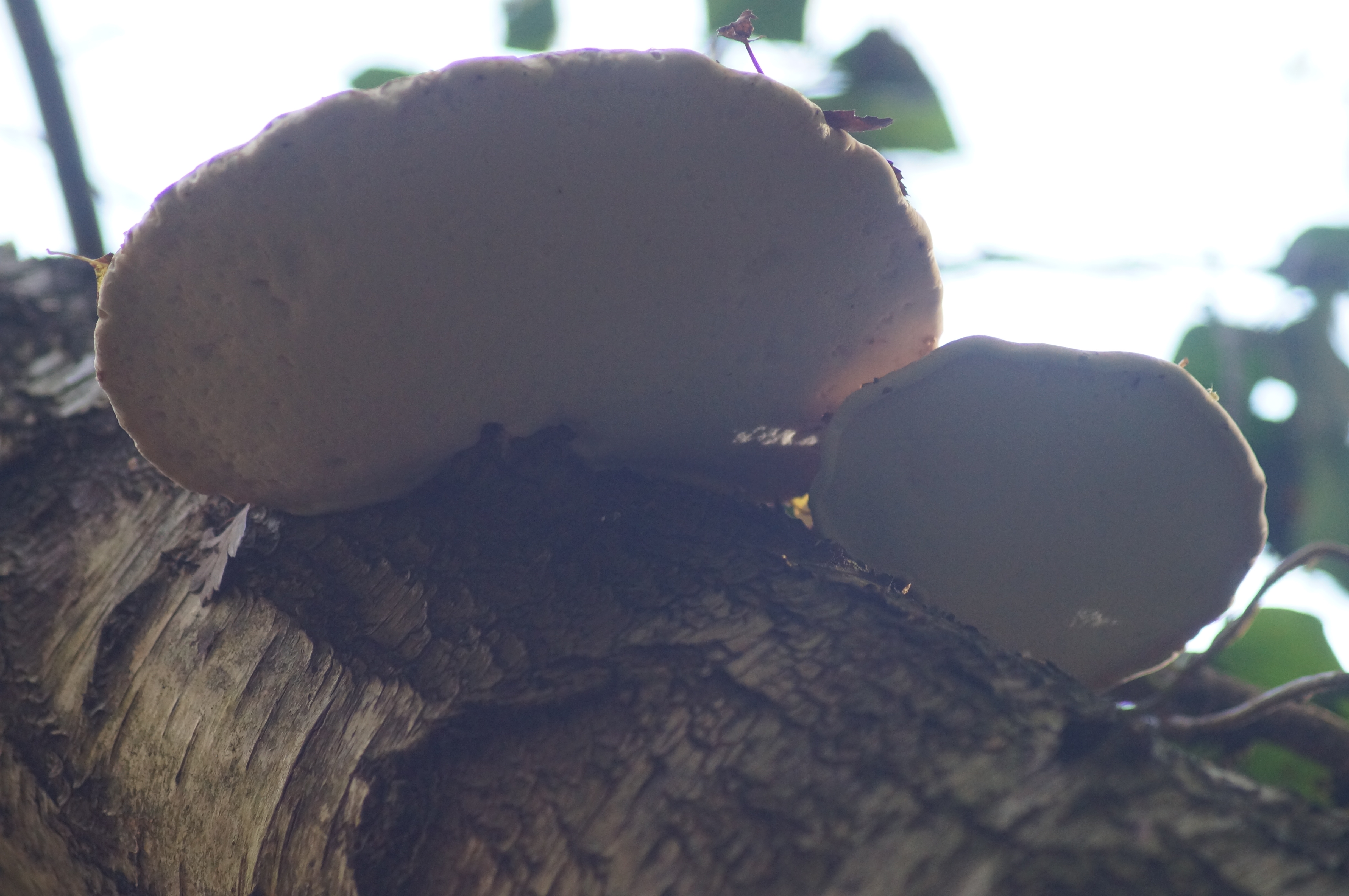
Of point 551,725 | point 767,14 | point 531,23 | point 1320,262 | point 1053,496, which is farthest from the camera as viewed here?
point 1320,262

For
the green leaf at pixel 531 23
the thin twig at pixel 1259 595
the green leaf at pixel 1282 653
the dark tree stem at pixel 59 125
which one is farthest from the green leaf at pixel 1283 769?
the dark tree stem at pixel 59 125

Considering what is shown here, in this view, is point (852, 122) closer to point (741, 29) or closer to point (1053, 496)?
point (741, 29)

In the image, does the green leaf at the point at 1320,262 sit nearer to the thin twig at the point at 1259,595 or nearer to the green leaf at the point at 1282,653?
the green leaf at the point at 1282,653

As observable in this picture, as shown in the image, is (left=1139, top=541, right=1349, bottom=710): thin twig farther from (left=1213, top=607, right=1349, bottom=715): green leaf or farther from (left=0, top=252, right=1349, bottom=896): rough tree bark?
(left=1213, top=607, right=1349, bottom=715): green leaf

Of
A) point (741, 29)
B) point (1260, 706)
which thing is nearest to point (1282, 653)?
point (1260, 706)

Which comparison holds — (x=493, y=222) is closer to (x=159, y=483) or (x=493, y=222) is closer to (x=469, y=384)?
(x=469, y=384)

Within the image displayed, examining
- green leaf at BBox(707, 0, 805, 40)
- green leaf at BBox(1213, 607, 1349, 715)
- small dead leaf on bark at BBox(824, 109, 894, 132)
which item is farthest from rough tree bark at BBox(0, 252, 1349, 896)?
green leaf at BBox(707, 0, 805, 40)
